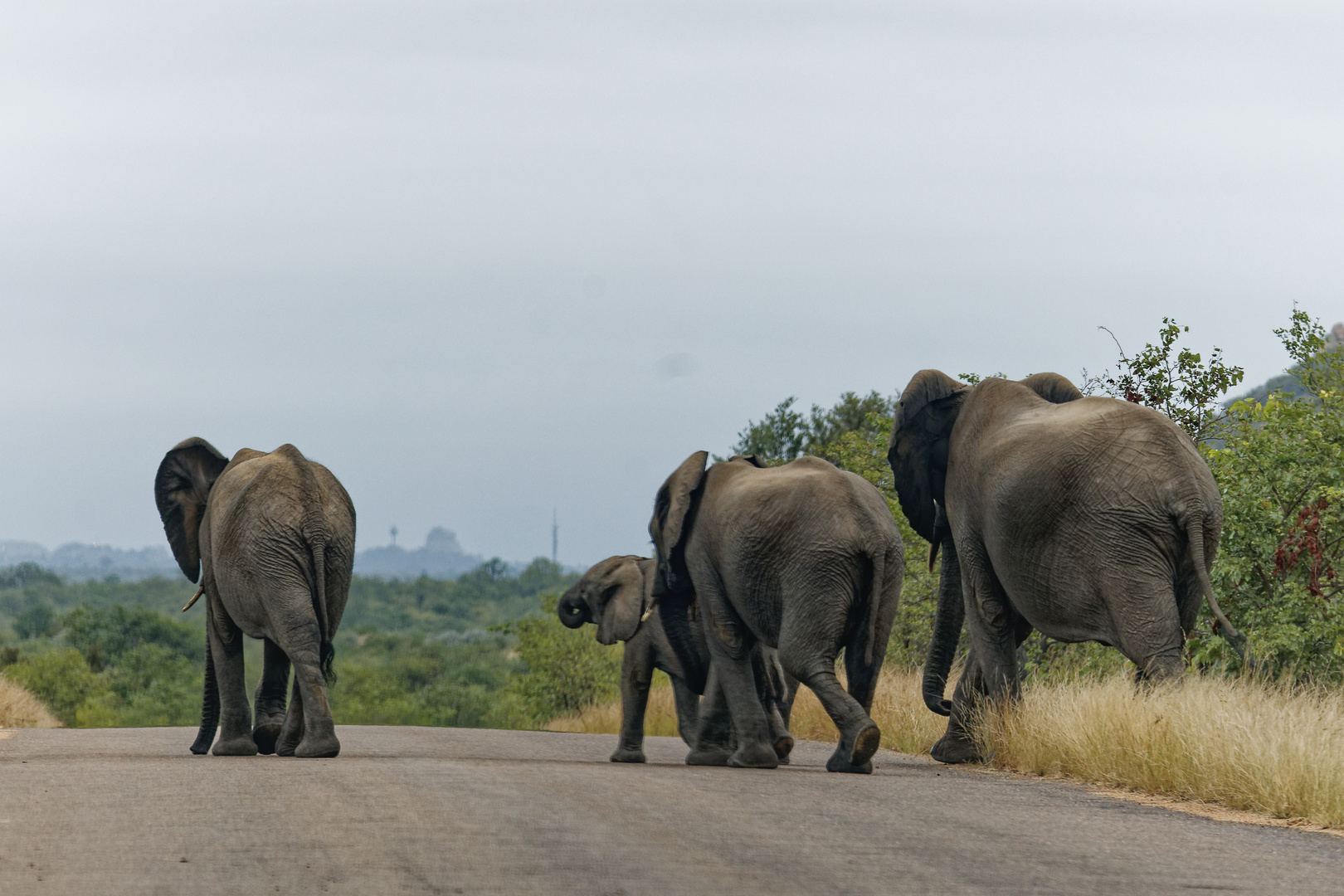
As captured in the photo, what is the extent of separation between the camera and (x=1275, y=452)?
1581 cm

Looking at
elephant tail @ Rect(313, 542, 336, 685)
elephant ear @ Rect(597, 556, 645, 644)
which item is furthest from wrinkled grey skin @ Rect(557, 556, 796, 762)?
elephant tail @ Rect(313, 542, 336, 685)

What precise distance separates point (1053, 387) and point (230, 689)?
23.7 ft

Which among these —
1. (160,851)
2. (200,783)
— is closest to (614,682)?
(200,783)

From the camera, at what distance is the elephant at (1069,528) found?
38.6 feet

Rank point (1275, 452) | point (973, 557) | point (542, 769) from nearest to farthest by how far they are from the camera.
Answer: point (542, 769) → point (973, 557) → point (1275, 452)

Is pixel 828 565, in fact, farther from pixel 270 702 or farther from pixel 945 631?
pixel 270 702

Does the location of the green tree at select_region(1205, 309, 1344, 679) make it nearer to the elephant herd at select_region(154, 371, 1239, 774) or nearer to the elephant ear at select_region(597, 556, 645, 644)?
the elephant herd at select_region(154, 371, 1239, 774)

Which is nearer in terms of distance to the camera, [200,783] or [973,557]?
[200,783]

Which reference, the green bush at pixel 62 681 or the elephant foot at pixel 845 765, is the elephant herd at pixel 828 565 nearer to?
the elephant foot at pixel 845 765

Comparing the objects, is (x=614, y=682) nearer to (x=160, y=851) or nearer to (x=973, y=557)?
(x=973, y=557)

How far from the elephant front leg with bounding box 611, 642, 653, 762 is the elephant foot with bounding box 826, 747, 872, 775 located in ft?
7.32

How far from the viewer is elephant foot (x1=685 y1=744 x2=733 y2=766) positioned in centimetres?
1344

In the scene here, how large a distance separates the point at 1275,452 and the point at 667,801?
8930 millimetres

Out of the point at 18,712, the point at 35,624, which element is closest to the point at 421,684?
the point at 35,624
